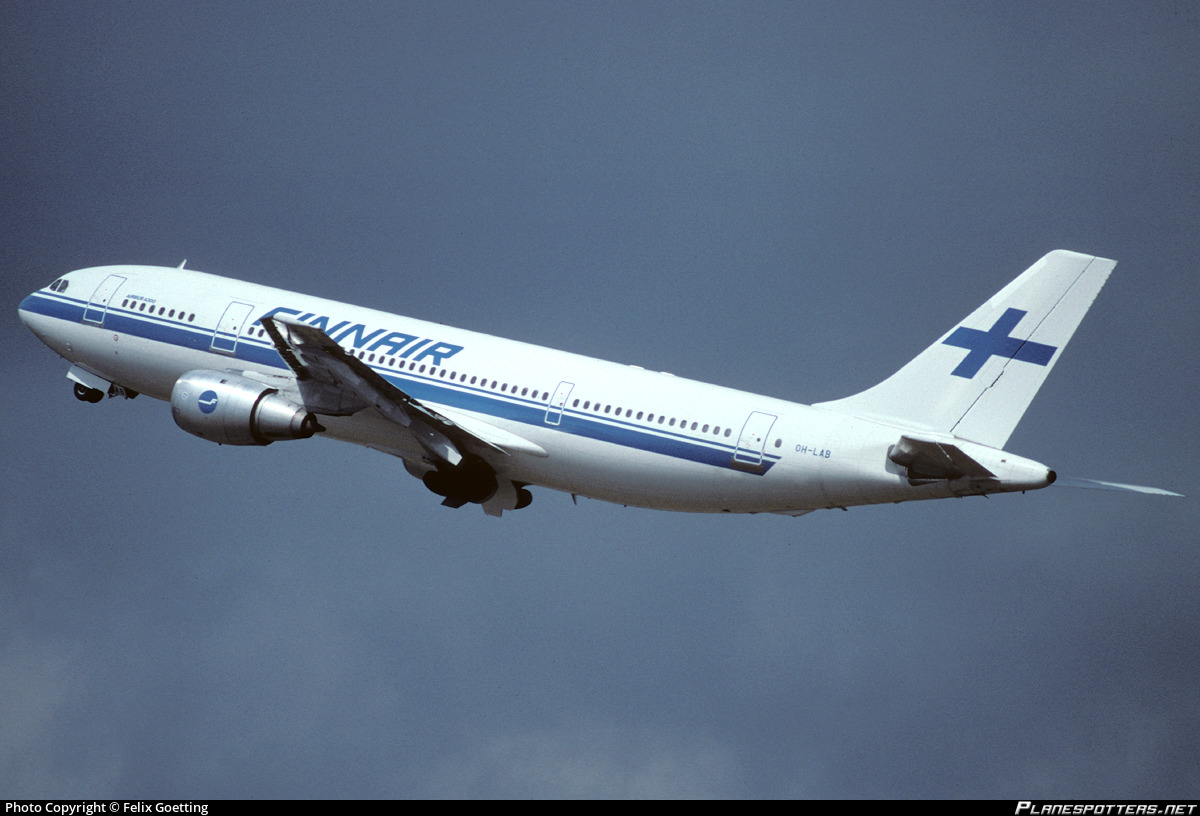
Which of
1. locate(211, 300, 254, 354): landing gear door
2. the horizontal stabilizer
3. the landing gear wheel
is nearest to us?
the horizontal stabilizer

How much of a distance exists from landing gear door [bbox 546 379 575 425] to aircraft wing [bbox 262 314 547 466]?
0.87 m

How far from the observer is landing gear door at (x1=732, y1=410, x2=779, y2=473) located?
148 ft

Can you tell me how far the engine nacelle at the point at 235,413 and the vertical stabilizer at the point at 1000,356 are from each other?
1559 cm

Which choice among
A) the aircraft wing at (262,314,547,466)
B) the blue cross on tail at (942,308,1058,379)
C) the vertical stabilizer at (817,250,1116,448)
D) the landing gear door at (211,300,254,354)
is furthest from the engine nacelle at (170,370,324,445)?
the blue cross on tail at (942,308,1058,379)

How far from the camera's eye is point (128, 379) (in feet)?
179

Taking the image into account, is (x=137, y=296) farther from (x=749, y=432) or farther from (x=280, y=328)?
(x=749, y=432)

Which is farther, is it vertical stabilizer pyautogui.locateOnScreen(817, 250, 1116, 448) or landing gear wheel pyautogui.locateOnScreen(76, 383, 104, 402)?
landing gear wheel pyautogui.locateOnScreen(76, 383, 104, 402)

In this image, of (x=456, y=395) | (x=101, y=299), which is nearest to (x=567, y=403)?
(x=456, y=395)

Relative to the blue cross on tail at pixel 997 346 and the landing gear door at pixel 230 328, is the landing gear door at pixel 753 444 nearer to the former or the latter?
the blue cross on tail at pixel 997 346

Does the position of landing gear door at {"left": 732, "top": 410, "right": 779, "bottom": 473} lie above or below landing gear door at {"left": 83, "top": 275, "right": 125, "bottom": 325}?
below

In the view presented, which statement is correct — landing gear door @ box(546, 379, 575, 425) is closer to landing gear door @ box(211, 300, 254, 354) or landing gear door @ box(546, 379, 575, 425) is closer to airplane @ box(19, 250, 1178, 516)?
airplane @ box(19, 250, 1178, 516)

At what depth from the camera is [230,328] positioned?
52.0m

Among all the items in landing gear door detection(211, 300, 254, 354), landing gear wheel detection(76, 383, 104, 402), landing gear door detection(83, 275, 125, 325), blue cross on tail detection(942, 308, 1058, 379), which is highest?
landing gear door detection(83, 275, 125, 325)

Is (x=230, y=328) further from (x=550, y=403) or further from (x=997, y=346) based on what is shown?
(x=997, y=346)
